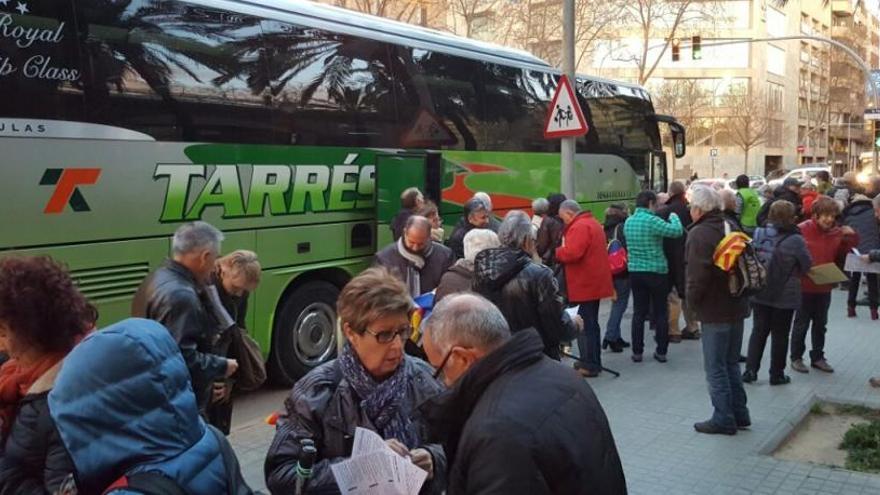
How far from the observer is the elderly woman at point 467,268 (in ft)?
17.4

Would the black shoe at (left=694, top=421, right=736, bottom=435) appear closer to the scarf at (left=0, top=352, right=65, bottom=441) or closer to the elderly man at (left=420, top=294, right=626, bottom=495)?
the elderly man at (left=420, top=294, right=626, bottom=495)

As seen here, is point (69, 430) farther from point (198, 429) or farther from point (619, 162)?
point (619, 162)

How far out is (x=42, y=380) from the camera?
245cm

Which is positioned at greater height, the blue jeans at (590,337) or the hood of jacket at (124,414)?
the hood of jacket at (124,414)

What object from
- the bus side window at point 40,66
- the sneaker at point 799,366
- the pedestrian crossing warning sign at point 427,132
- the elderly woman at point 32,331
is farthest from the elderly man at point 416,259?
the sneaker at point 799,366

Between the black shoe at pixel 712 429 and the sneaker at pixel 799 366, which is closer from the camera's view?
the black shoe at pixel 712 429

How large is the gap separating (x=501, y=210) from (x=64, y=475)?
885 centimetres

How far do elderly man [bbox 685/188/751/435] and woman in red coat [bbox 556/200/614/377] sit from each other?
172 centimetres

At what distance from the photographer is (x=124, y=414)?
191 cm

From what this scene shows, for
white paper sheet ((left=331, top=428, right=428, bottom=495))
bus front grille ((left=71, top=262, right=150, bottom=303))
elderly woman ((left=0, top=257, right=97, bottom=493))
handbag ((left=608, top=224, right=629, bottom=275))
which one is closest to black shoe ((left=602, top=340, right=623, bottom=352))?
handbag ((left=608, top=224, right=629, bottom=275))

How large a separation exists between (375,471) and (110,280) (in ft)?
15.0

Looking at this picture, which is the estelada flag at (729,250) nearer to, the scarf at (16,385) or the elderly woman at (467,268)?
the elderly woman at (467,268)

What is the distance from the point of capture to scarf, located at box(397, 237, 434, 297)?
6516 mm

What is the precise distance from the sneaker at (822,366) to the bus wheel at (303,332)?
5093 millimetres
